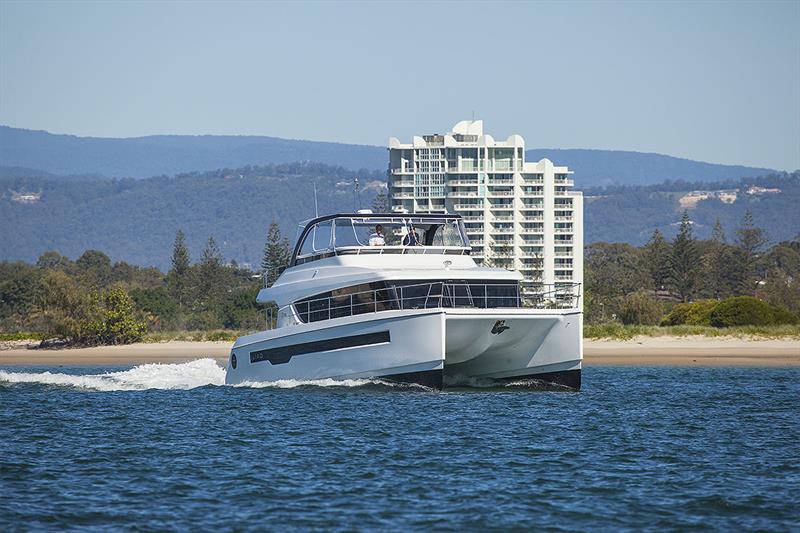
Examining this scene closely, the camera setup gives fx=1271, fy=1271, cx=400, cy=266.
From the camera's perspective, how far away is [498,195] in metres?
131

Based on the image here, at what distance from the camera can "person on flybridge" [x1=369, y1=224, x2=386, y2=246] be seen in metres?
30.5

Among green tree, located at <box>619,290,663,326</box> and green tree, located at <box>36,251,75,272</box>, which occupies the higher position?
green tree, located at <box>36,251,75,272</box>

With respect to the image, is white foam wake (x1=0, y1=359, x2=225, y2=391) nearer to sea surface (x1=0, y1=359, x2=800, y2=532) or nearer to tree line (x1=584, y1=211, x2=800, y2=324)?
sea surface (x1=0, y1=359, x2=800, y2=532)

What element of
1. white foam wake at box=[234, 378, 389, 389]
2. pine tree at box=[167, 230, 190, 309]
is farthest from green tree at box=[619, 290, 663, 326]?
white foam wake at box=[234, 378, 389, 389]

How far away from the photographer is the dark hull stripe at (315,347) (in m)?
27.7

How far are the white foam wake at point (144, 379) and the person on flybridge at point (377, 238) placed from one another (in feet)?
22.9

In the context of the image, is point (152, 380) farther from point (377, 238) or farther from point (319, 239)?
point (377, 238)

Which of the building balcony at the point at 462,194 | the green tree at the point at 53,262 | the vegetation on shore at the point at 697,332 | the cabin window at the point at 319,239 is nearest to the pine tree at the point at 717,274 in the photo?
the building balcony at the point at 462,194

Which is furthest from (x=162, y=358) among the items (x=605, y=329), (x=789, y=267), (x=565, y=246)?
(x=789, y=267)

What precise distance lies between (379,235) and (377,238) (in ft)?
1.12

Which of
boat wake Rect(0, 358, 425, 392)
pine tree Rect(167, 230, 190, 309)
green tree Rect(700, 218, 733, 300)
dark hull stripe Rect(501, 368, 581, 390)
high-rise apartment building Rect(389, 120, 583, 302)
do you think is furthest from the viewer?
high-rise apartment building Rect(389, 120, 583, 302)

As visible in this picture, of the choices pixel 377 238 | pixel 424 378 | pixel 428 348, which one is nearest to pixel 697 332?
pixel 377 238

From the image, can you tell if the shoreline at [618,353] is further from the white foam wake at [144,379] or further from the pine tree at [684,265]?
the pine tree at [684,265]

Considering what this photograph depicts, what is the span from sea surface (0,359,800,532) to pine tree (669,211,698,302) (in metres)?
67.4
